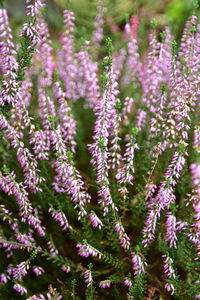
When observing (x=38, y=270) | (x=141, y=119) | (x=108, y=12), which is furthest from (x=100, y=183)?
(x=108, y=12)

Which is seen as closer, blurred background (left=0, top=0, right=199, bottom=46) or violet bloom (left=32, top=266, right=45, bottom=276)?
violet bloom (left=32, top=266, right=45, bottom=276)

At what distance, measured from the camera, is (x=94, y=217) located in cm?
280

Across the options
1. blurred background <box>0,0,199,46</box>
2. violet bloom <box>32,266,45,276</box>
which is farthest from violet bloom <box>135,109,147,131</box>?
blurred background <box>0,0,199,46</box>

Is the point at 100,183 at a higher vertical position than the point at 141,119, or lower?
lower

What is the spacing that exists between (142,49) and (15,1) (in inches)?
202

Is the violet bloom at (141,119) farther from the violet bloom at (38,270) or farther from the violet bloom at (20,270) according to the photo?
the violet bloom at (20,270)

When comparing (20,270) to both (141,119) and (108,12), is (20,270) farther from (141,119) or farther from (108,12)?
(108,12)

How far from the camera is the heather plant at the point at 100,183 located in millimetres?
2689

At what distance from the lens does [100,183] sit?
2816mm

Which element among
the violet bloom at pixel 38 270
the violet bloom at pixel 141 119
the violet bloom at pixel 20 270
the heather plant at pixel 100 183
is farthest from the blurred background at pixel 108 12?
the violet bloom at pixel 20 270

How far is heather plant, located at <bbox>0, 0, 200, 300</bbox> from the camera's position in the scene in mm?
2689

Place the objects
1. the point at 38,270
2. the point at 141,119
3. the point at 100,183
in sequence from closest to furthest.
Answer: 1. the point at 100,183
2. the point at 38,270
3. the point at 141,119

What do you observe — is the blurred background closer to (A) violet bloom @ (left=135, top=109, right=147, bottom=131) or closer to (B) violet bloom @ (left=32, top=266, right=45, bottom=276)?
(A) violet bloom @ (left=135, top=109, right=147, bottom=131)

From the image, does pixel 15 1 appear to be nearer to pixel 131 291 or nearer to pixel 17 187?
pixel 17 187
